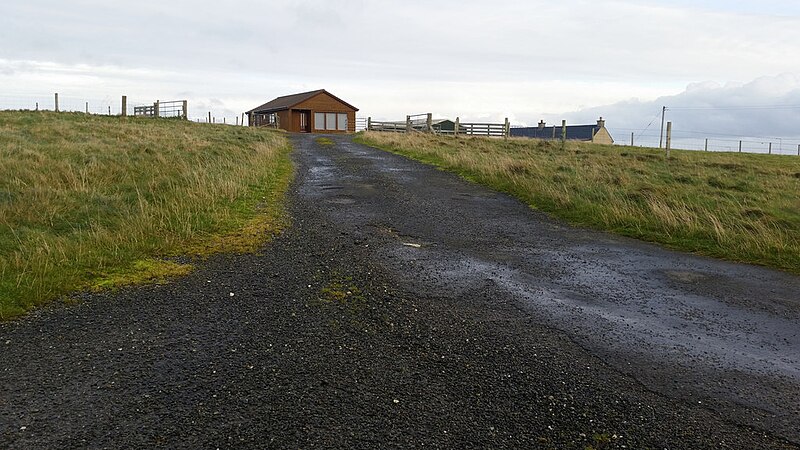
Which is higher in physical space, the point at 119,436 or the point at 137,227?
the point at 137,227

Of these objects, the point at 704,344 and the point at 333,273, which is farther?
the point at 333,273

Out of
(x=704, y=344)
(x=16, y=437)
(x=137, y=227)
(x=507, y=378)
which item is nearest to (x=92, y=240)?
(x=137, y=227)

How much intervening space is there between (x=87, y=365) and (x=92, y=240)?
3.61m

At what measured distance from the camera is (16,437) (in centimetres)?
309

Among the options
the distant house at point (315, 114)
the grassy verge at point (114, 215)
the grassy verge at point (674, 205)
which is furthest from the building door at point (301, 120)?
the grassy verge at point (114, 215)

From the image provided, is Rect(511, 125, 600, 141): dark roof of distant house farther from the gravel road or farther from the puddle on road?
the gravel road

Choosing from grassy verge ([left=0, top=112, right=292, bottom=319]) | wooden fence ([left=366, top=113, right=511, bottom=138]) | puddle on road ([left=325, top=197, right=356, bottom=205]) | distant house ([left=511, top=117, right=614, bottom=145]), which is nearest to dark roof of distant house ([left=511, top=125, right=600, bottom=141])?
distant house ([left=511, top=117, right=614, bottom=145])

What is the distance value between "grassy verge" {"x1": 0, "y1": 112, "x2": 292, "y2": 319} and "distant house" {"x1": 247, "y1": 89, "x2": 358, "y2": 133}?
37612mm

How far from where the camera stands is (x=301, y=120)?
53594 mm

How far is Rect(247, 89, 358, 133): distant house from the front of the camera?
52938mm

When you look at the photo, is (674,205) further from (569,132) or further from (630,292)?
(569,132)

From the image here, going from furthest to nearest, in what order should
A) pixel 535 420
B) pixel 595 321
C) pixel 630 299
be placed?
pixel 630 299 < pixel 595 321 < pixel 535 420

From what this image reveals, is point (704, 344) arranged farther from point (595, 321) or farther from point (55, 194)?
point (55, 194)

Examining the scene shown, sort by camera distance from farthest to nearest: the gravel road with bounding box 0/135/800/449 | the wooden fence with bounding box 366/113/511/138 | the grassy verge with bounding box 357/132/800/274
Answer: the wooden fence with bounding box 366/113/511/138, the grassy verge with bounding box 357/132/800/274, the gravel road with bounding box 0/135/800/449
